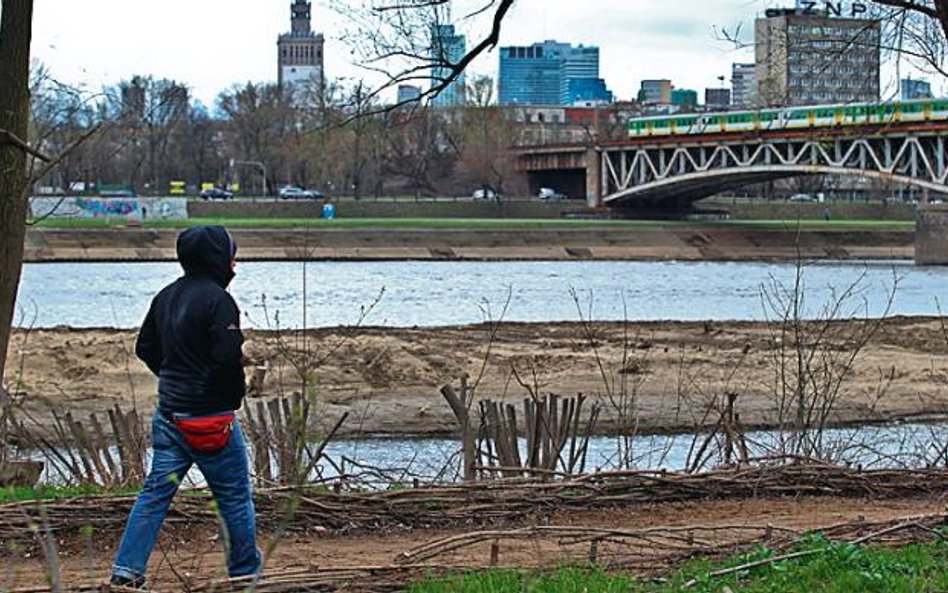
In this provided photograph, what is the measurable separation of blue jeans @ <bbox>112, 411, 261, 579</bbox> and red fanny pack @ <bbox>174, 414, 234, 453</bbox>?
0.18ft

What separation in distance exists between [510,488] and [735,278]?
53.7 meters

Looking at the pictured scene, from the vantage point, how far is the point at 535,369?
86.8 ft

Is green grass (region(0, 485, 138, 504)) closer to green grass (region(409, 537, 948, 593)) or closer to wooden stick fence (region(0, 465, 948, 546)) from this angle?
wooden stick fence (region(0, 465, 948, 546))

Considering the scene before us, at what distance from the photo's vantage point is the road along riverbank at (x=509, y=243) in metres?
76.9

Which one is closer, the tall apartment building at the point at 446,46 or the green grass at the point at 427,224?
the tall apartment building at the point at 446,46

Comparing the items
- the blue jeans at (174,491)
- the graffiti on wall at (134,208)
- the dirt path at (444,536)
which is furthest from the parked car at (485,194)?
the blue jeans at (174,491)

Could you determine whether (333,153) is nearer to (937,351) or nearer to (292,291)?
(292,291)

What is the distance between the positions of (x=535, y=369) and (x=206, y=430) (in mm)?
18975

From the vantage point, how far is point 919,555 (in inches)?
313

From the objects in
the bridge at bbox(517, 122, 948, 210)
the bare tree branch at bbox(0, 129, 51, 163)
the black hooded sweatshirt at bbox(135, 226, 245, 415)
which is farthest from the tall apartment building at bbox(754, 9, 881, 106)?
the bridge at bbox(517, 122, 948, 210)

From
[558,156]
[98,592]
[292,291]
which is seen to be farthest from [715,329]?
[558,156]

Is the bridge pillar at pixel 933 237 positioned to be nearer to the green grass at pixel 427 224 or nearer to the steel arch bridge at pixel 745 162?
the green grass at pixel 427 224

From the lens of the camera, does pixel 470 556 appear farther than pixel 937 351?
No

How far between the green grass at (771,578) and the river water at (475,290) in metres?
19.4
